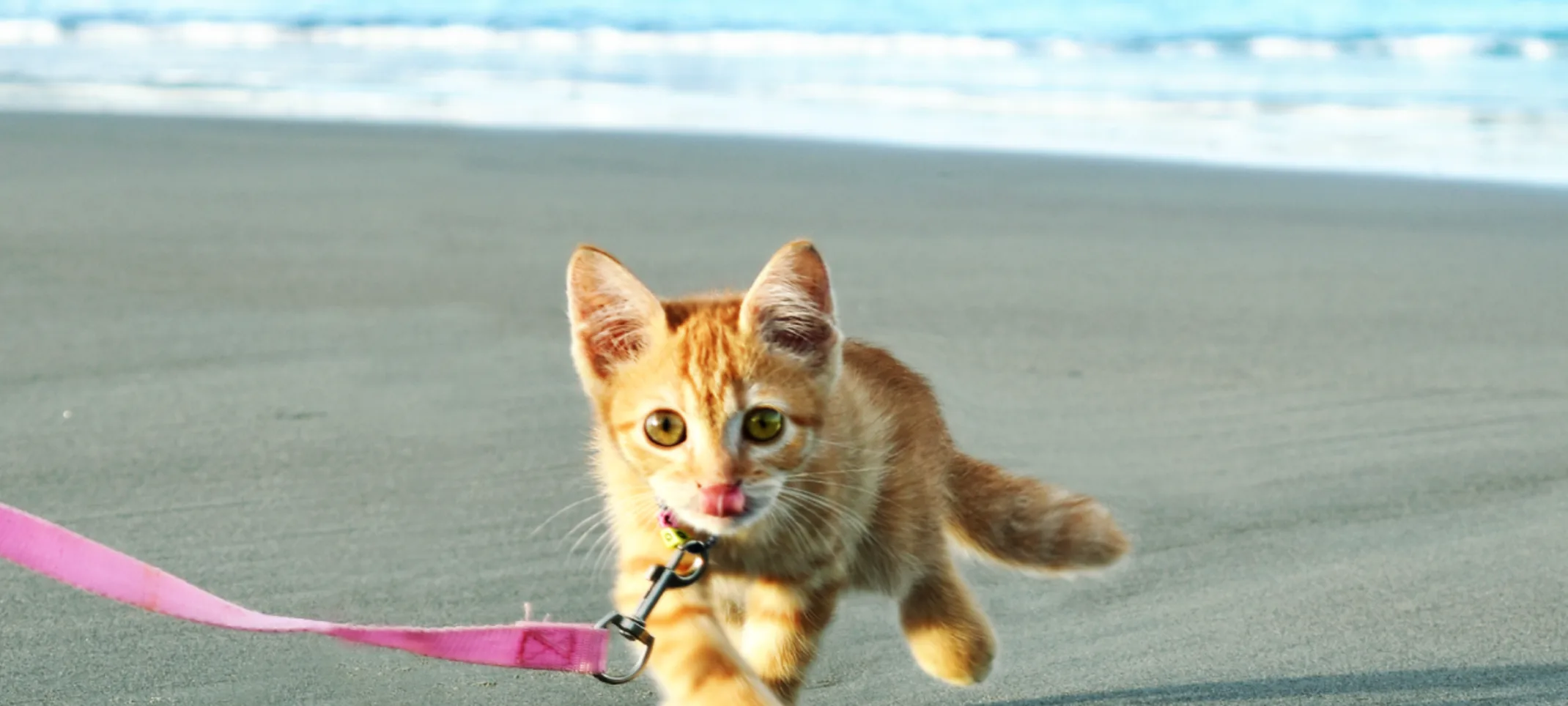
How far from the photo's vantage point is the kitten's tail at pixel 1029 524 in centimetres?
258

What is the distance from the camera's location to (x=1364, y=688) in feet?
8.14

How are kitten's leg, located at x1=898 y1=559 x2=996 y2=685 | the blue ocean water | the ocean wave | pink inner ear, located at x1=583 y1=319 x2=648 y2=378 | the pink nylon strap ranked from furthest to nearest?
the ocean wave, the blue ocean water, kitten's leg, located at x1=898 y1=559 x2=996 y2=685, pink inner ear, located at x1=583 y1=319 x2=648 y2=378, the pink nylon strap

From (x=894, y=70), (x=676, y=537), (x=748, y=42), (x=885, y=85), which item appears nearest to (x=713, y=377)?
(x=676, y=537)

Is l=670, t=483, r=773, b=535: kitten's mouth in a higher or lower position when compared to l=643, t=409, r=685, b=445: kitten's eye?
lower

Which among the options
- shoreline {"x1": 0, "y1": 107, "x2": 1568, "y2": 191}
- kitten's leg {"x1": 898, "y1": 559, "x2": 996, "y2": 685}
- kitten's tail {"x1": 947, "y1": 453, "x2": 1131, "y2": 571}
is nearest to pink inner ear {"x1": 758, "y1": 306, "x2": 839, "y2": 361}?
kitten's leg {"x1": 898, "y1": 559, "x2": 996, "y2": 685}

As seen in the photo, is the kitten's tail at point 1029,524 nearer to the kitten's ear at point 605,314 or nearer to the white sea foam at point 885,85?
the kitten's ear at point 605,314

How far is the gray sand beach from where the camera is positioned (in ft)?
8.55

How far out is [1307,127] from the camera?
A: 358 inches

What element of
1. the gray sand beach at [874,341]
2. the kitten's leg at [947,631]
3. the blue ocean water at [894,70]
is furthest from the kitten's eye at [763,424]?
the blue ocean water at [894,70]

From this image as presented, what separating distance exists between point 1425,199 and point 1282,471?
371cm

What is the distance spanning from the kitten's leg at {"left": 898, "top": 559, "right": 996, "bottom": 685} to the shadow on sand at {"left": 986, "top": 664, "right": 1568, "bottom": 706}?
22 cm

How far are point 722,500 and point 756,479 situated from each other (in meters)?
0.06

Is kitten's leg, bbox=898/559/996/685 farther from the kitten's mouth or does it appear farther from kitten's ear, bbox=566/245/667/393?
kitten's ear, bbox=566/245/667/393

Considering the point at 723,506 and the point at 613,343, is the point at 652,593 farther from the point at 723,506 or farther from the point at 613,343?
the point at 613,343
